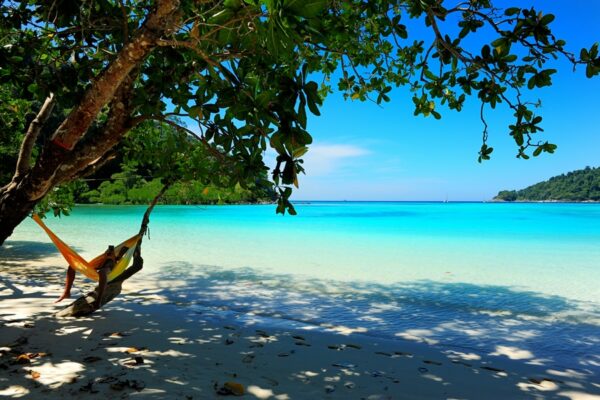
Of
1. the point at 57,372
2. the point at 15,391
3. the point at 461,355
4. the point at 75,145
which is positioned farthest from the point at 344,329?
the point at 75,145

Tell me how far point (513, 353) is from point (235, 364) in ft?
8.19

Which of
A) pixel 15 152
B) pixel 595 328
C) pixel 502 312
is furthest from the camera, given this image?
pixel 15 152

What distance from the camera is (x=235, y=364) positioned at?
2865 millimetres

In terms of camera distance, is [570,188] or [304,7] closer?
[304,7]

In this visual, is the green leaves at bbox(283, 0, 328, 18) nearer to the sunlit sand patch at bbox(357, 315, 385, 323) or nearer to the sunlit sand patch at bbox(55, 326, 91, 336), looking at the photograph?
the sunlit sand patch at bbox(55, 326, 91, 336)

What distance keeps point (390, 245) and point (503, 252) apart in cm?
337

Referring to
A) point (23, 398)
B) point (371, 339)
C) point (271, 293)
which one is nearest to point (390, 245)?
point (271, 293)

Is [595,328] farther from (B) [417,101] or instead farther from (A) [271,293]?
(A) [271,293]

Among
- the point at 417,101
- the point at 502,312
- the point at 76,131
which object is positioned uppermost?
the point at 417,101

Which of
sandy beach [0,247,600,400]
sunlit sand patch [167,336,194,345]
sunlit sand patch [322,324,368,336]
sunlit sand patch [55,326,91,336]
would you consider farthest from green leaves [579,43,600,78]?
sunlit sand patch [55,326,91,336]

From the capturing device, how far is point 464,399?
2.42 m

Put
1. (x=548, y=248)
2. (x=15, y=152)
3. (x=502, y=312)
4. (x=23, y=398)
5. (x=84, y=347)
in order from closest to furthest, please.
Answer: (x=23, y=398) < (x=84, y=347) < (x=502, y=312) < (x=15, y=152) < (x=548, y=248)

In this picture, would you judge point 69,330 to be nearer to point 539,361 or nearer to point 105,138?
point 105,138

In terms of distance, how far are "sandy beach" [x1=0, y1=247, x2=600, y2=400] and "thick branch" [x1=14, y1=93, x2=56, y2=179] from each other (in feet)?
4.28
